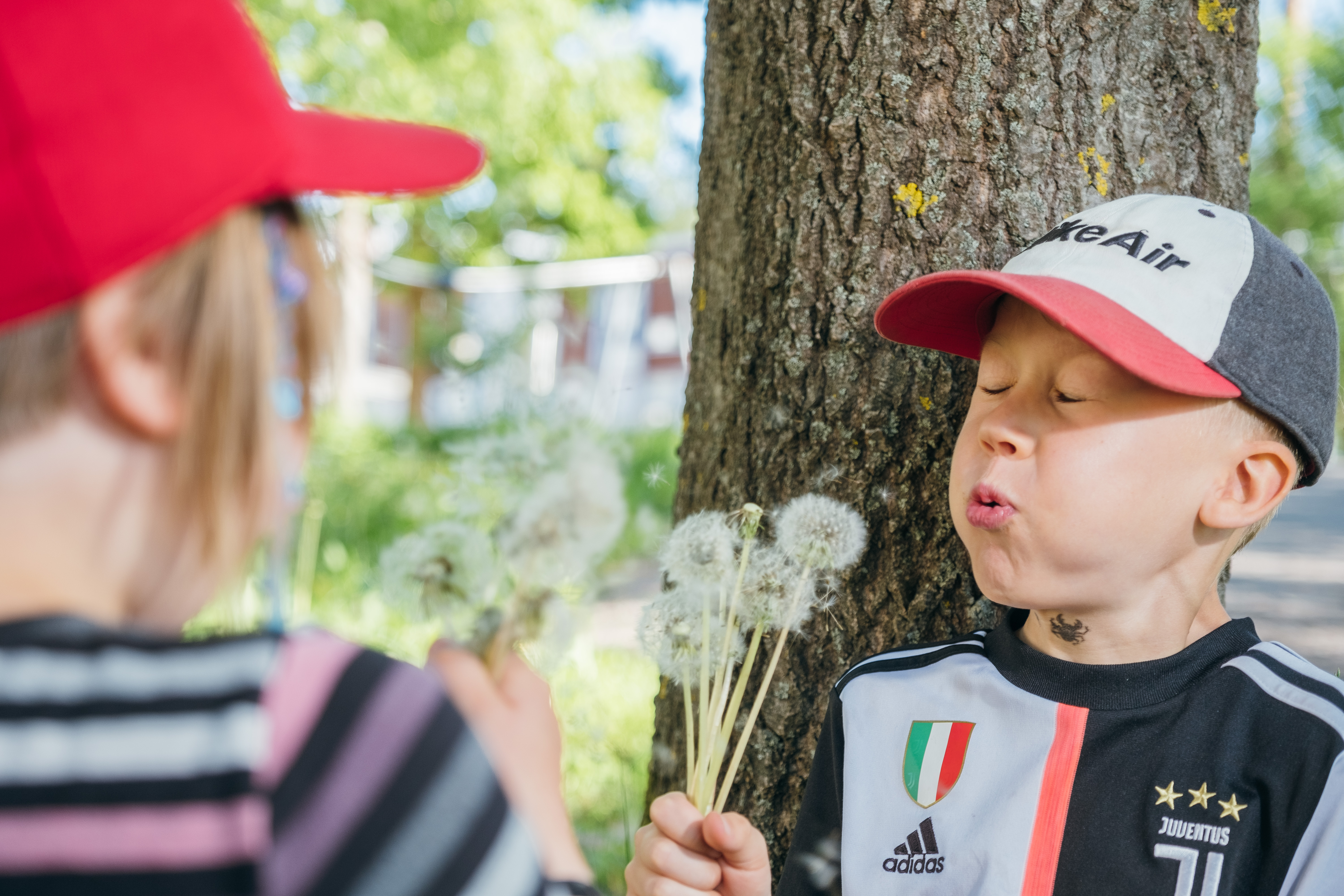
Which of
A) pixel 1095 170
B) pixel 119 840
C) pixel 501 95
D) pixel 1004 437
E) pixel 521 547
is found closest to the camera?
pixel 119 840

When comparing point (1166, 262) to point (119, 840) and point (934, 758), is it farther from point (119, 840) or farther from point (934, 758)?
point (119, 840)

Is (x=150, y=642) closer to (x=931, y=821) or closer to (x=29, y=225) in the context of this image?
(x=29, y=225)

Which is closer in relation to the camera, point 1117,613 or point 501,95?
point 1117,613

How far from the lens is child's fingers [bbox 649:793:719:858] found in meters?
1.31

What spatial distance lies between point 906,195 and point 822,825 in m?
1.08

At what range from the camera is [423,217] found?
12.8 m

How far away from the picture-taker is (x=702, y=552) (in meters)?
1.48

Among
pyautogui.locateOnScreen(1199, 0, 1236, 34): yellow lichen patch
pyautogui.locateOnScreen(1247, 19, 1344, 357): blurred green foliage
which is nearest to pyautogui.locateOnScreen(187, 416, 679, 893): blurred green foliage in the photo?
pyautogui.locateOnScreen(1199, 0, 1236, 34): yellow lichen patch

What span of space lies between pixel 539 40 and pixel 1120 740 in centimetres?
1011

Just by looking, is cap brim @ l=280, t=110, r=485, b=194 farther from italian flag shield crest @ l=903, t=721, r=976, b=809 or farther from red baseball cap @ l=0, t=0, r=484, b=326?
italian flag shield crest @ l=903, t=721, r=976, b=809

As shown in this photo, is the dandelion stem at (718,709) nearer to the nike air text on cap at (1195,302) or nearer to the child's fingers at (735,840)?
the child's fingers at (735,840)

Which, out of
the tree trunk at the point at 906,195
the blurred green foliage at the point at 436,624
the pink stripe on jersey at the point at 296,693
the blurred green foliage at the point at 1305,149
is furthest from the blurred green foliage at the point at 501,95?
the pink stripe on jersey at the point at 296,693

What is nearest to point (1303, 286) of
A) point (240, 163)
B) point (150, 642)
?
point (240, 163)

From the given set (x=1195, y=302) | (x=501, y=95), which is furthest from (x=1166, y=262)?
(x=501, y=95)
